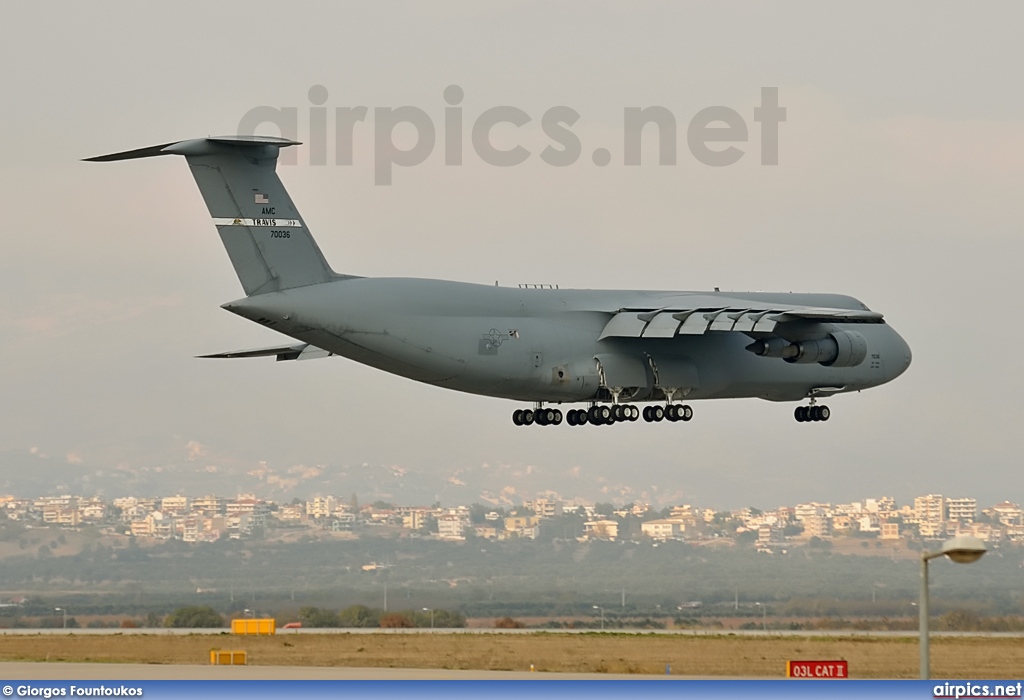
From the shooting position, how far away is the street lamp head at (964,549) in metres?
12.7

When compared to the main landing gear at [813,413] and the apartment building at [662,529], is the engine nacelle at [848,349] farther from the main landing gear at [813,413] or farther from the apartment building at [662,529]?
the apartment building at [662,529]

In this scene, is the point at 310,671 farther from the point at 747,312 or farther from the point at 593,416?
the point at 747,312

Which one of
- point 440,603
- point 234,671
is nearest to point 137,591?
point 440,603

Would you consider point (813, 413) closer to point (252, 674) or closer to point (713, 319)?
point (713, 319)

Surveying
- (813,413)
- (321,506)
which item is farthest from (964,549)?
Answer: (321,506)

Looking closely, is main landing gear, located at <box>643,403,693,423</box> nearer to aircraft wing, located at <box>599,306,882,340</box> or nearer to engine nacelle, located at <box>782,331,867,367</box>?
aircraft wing, located at <box>599,306,882,340</box>

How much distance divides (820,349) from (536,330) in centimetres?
471

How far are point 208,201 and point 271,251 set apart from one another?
1.15 metres

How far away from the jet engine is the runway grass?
5.21 metres

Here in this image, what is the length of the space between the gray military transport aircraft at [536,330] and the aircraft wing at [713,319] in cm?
2

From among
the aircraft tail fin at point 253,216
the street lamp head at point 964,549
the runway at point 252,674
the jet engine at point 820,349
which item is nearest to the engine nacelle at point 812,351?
the jet engine at point 820,349

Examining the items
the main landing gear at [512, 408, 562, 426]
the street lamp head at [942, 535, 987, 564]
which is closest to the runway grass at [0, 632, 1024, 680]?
the main landing gear at [512, 408, 562, 426]

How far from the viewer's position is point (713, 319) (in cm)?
2630

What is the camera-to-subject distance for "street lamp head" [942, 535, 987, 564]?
1268 cm
